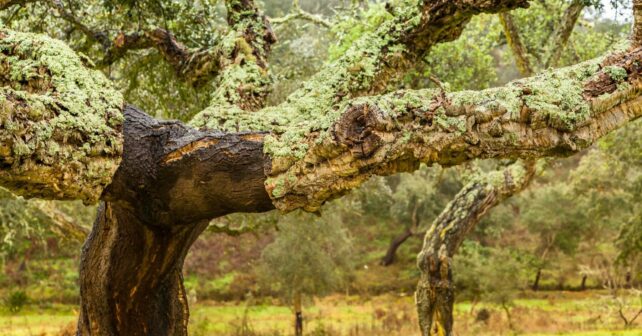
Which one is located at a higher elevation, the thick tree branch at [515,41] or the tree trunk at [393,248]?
the thick tree branch at [515,41]

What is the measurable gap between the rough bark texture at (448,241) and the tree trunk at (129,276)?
508 centimetres

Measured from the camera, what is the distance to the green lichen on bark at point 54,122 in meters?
3.43

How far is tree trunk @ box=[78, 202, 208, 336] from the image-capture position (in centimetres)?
518

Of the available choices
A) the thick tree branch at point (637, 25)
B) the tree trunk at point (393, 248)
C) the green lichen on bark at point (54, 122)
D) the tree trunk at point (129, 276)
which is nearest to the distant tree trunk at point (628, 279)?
the tree trunk at point (393, 248)

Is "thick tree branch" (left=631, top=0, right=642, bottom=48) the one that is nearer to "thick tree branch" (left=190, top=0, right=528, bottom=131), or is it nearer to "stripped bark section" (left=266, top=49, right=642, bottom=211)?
"stripped bark section" (left=266, top=49, right=642, bottom=211)

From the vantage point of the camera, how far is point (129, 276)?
539cm

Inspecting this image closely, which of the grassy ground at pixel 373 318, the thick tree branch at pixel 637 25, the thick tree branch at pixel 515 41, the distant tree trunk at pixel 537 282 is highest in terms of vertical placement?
the thick tree branch at pixel 515 41

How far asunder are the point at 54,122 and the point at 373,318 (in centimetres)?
2106

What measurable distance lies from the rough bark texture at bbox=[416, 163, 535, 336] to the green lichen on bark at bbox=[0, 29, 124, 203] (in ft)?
21.8

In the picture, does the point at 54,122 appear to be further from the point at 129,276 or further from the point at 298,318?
the point at 298,318

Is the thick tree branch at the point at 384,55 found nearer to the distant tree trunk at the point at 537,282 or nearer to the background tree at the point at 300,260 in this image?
the background tree at the point at 300,260

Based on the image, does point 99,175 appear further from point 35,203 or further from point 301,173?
point 35,203

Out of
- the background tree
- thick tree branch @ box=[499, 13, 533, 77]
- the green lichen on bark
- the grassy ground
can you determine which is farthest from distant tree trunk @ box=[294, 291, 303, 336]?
the green lichen on bark

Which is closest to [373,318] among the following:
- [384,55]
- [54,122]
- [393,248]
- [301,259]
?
[301,259]
